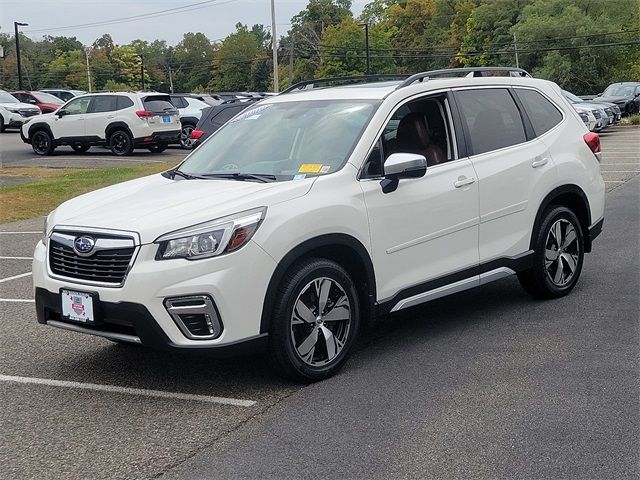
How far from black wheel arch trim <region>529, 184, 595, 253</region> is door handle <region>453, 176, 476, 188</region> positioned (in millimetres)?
880

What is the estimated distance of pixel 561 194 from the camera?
6992 mm

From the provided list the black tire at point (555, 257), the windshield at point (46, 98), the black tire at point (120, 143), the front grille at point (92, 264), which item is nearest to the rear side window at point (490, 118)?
the black tire at point (555, 257)

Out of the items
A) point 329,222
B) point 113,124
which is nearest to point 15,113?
point 113,124

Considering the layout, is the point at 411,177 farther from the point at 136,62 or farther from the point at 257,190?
the point at 136,62

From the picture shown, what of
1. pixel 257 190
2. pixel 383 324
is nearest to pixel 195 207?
pixel 257 190

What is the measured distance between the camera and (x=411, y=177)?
568 centimetres

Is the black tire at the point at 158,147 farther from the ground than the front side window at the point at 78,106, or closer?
closer

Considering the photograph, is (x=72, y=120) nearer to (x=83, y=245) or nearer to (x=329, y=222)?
(x=83, y=245)

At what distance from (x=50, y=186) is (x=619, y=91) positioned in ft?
84.6

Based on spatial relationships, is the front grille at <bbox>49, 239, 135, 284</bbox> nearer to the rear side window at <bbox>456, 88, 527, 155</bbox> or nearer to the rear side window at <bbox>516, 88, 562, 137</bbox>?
the rear side window at <bbox>456, 88, 527, 155</bbox>

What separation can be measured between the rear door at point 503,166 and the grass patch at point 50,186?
9360 mm

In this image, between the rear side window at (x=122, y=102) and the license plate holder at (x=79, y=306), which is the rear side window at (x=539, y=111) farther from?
the rear side window at (x=122, y=102)

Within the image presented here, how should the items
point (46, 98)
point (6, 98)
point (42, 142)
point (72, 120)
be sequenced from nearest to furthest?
point (72, 120) → point (42, 142) → point (6, 98) → point (46, 98)

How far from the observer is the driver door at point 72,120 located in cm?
2439
